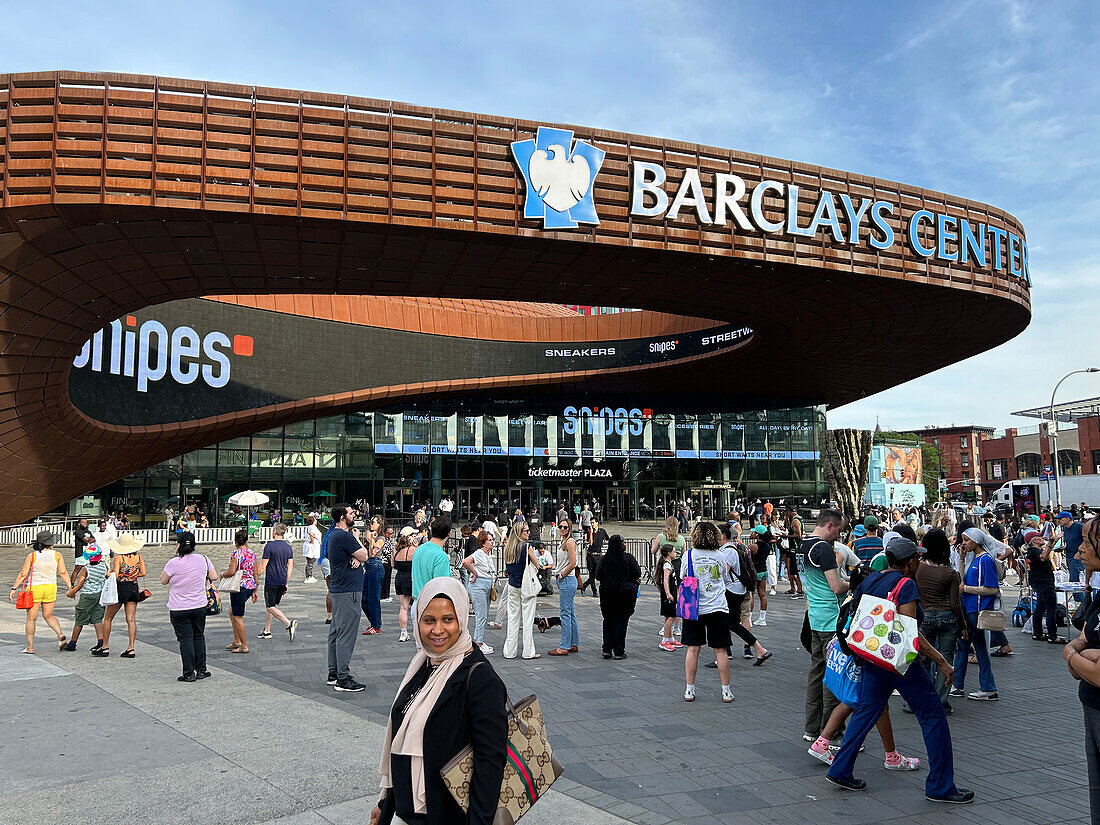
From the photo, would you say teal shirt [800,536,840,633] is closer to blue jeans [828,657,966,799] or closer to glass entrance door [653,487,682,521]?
blue jeans [828,657,966,799]

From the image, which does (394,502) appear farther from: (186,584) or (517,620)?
(186,584)

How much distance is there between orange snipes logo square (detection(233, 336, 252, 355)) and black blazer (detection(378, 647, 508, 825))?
27.6 meters

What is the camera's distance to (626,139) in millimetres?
16031

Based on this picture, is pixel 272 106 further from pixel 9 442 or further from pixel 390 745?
pixel 390 745

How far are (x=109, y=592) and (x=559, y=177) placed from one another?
1098cm

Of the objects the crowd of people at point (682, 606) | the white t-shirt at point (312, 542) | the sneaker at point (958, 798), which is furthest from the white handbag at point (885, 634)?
the white t-shirt at point (312, 542)

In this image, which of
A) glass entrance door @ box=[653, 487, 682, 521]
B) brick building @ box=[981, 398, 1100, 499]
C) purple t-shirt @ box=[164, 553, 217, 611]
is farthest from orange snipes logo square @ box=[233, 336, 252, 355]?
brick building @ box=[981, 398, 1100, 499]

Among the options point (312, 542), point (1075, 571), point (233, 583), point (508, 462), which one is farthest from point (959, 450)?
point (233, 583)

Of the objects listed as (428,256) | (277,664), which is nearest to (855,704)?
(277,664)

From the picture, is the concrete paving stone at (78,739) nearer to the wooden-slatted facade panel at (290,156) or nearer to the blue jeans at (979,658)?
the blue jeans at (979,658)

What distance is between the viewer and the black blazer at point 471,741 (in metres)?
2.59

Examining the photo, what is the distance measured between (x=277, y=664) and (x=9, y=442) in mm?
13425

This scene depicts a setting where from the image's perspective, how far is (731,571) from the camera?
27.1ft

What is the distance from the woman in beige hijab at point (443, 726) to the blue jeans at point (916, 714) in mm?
3325
